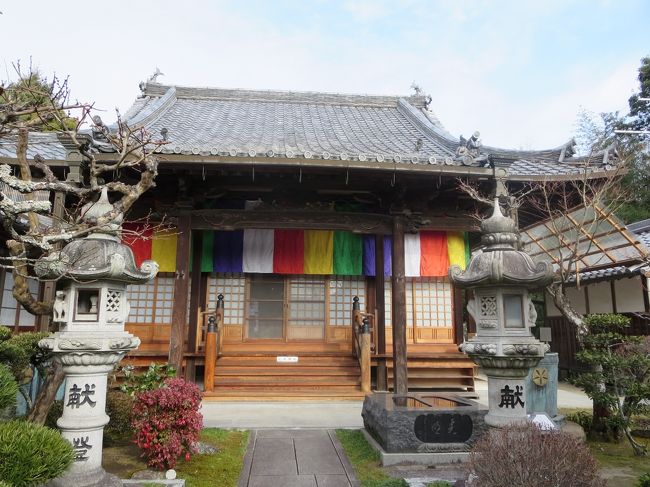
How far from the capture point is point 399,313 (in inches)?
382

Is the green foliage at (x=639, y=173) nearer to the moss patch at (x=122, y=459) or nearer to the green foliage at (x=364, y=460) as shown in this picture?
the green foliage at (x=364, y=460)

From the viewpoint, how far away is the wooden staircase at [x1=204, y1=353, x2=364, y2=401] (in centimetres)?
995

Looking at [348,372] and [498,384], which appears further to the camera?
[348,372]

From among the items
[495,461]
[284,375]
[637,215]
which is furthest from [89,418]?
[637,215]

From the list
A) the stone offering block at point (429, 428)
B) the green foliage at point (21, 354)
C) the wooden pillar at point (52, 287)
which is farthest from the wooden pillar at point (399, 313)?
the wooden pillar at point (52, 287)

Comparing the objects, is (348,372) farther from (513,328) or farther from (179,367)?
(513,328)

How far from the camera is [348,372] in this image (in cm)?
1083

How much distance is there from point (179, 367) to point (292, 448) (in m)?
3.74

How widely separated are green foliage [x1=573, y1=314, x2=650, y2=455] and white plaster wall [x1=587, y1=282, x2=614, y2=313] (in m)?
8.41

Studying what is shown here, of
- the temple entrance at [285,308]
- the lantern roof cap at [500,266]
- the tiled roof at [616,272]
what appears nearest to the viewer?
the lantern roof cap at [500,266]

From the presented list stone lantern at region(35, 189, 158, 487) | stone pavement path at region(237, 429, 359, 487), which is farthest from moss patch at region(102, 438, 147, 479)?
stone pavement path at region(237, 429, 359, 487)

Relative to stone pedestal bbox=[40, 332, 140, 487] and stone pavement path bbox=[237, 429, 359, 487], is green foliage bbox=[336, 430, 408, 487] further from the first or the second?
stone pedestal bbox=[40, 332, 140, 487]

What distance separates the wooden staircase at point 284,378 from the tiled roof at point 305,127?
5.06 m

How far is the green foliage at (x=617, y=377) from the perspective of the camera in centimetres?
650
